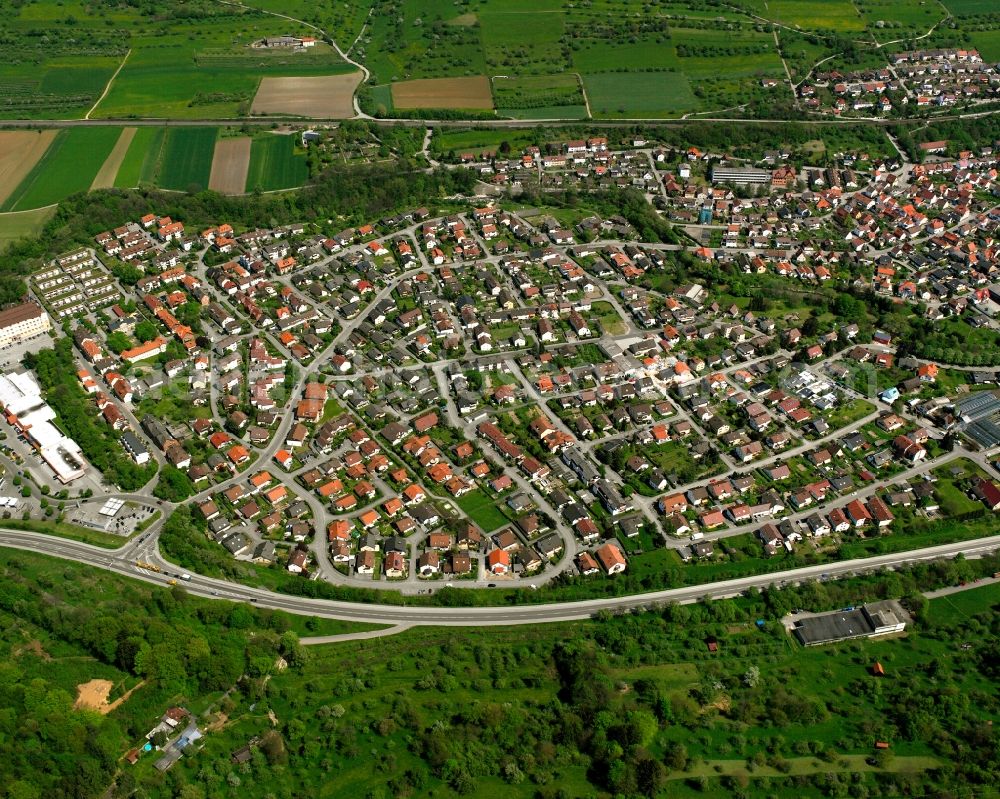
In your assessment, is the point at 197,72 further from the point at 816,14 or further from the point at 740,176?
the point at 816,14

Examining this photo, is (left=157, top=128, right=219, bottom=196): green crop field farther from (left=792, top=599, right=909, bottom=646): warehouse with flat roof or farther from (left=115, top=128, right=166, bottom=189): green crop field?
(left=792, top=599, right=909, bottom=646): warehouse with flat roof

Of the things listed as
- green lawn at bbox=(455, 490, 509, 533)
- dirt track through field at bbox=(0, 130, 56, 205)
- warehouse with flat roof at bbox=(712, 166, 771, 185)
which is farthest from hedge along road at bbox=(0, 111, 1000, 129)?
green lawn at bbox=(455, 490, 509, 533)

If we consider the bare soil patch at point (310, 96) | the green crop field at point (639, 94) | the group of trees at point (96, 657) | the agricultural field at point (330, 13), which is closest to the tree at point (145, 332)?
the group of trees at point (96, 657)

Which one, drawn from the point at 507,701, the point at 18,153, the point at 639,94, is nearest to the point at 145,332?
the point at 18,153

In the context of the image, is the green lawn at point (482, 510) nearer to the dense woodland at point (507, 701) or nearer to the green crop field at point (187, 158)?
the dense woodland at point (507, 701)

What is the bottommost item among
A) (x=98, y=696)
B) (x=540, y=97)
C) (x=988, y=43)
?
(x=988, y=43)
